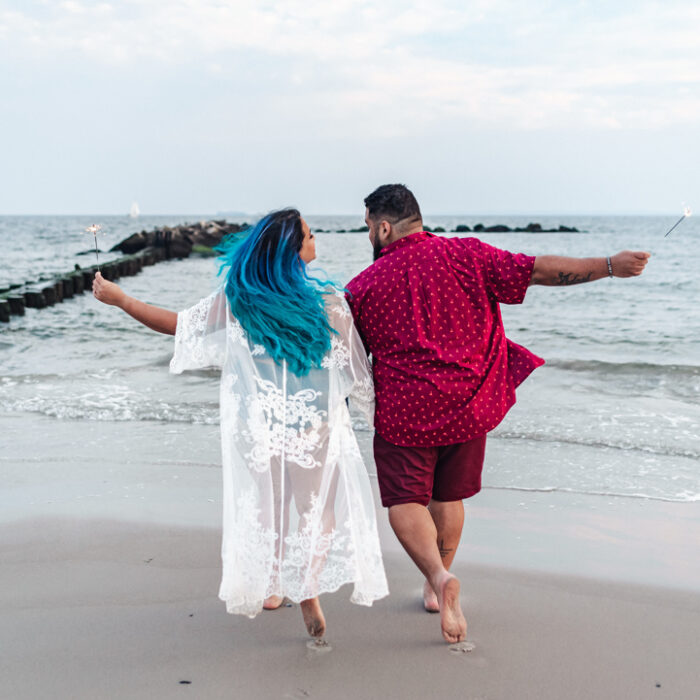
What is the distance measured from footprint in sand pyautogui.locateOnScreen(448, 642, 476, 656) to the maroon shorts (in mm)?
480

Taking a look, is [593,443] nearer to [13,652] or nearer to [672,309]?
[13,652]

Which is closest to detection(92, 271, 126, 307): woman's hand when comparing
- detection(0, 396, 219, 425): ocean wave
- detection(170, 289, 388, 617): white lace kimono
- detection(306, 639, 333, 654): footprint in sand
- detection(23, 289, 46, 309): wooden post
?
detection(170, 289, 388, 617): white lace kimono

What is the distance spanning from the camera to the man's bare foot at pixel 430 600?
288 cm

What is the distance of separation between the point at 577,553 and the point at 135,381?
5.50 meters

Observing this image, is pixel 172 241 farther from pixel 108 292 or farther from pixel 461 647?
pixel 461 647

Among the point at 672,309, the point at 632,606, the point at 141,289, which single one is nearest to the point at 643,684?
the point at 632,606

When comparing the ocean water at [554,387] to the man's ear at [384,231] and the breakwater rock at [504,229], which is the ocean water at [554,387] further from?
the breakwater rock at [504,229]

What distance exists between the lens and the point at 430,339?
8.52 feet

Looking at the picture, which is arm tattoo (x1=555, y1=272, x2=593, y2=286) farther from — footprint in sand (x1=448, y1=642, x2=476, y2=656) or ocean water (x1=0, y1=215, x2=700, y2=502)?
footprint in sand (x1=448, y1=642, x2=476, y2=656)

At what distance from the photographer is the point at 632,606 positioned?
9.55 feet

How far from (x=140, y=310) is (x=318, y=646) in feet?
4.18

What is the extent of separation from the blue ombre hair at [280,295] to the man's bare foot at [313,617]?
78cm

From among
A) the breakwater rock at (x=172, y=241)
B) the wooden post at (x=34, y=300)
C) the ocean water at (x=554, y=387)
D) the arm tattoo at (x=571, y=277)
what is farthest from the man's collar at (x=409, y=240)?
the breakwater rock at (x=172, y=241)

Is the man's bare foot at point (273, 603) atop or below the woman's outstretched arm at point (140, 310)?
below
